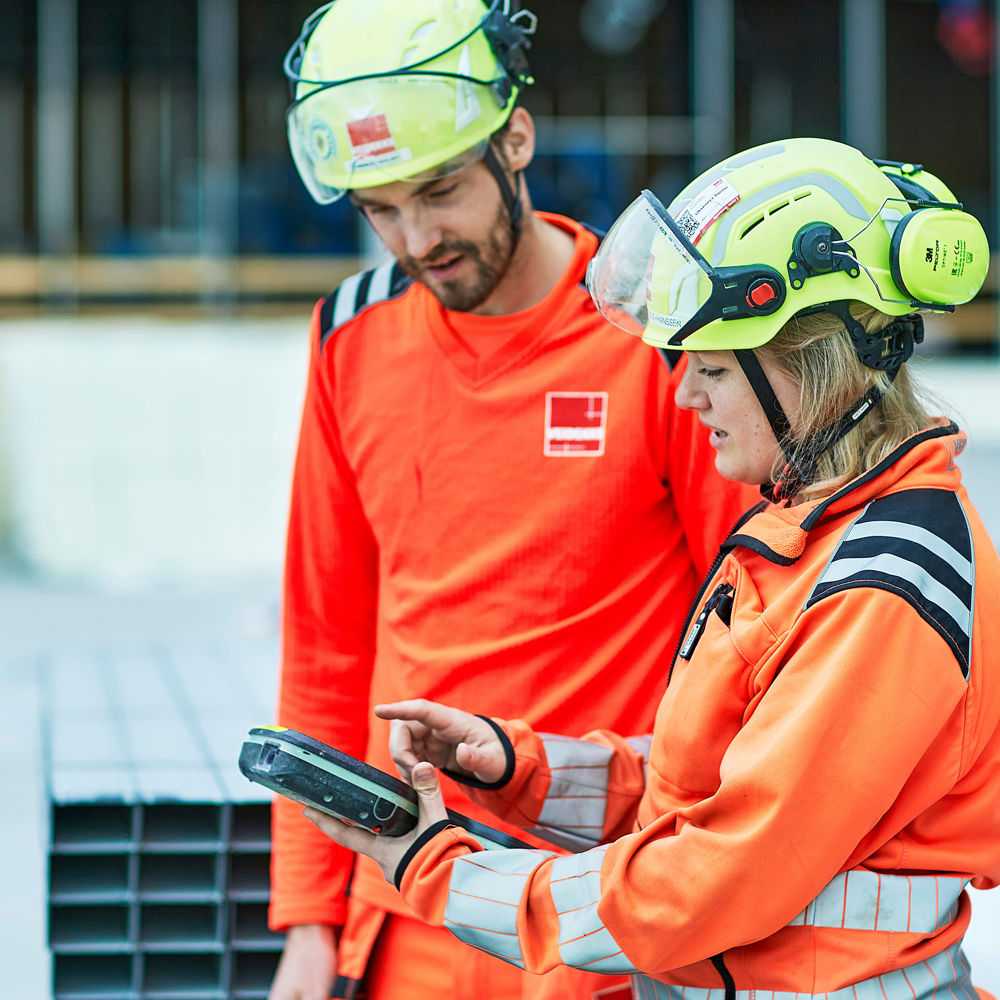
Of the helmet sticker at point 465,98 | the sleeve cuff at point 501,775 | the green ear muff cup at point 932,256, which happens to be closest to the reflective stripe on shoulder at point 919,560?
the green ear muff cup at point 932,256

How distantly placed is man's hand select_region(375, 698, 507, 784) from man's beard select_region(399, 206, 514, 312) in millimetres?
595

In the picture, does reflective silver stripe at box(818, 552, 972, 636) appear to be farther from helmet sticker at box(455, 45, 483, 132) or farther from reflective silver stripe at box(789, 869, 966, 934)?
helmet sticker at box(455, 45, 483, 132)

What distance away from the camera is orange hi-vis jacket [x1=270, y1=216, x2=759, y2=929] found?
1.93 metres

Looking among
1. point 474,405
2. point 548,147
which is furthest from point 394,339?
point 548,147

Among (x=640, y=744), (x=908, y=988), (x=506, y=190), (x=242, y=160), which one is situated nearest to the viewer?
(x=908, y=988)

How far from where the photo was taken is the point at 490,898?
1.54 m

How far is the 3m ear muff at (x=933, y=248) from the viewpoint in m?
1.50

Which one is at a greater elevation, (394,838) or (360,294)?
(360,294)

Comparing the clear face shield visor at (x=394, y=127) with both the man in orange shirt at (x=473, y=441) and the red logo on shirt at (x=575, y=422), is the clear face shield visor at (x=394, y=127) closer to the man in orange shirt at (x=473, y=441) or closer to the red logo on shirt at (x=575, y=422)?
the man in orange shirt at (x=473, y=441)

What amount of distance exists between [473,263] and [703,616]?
701 mm

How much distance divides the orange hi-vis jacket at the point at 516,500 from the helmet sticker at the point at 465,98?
0.24 metres

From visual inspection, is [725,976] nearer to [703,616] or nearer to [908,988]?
[908,988]

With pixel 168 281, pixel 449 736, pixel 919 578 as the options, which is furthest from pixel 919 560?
pixel 168 281

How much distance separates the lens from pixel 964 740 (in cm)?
138
